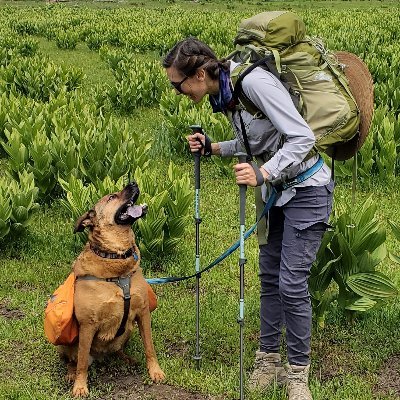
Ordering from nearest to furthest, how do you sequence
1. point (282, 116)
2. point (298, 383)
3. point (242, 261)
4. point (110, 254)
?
point (282, 116) < point (242, 261) < point (298, 383) < point (110, 254)

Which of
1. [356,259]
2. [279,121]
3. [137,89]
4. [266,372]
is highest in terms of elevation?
[279,121]

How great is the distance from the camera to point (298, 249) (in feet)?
11.1

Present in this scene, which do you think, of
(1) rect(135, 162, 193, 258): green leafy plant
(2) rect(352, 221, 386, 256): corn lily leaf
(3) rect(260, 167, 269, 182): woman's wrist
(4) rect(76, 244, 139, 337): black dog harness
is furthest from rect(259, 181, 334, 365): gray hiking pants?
(1) rect(135, 162, 193, 258): green leafy plant

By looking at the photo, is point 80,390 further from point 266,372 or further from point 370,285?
point 370,285

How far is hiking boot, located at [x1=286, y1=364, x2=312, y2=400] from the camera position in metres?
3.53

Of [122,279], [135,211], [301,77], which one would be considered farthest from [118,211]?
[301,77]

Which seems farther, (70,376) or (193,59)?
(70,376)

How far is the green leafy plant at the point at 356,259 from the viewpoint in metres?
4.04

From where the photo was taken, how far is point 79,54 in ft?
60.7

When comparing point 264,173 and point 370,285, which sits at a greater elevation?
point 264,173

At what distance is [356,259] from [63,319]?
1.72 metres

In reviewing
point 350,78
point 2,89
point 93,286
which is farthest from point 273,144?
point 2,89

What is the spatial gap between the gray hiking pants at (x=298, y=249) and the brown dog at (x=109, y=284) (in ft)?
2.38

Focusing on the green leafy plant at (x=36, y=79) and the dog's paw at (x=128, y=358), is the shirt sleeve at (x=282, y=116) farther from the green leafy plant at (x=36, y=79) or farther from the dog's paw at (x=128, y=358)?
the green leafy plant at (x=36, y=79)
